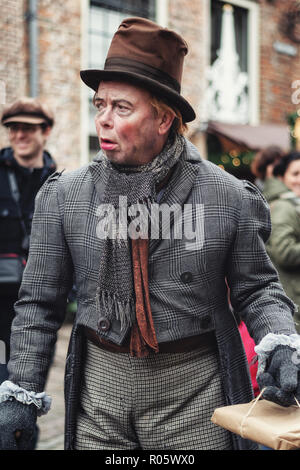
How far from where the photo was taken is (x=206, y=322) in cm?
203

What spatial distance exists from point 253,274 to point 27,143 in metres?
2.19

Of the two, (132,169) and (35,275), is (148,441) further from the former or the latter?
(132,169)

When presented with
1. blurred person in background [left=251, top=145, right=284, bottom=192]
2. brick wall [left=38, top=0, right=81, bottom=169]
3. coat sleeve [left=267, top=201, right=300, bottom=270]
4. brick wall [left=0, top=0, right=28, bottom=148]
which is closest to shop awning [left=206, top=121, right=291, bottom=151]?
brick wall [left=38, top=0, right=81, bottom=169]

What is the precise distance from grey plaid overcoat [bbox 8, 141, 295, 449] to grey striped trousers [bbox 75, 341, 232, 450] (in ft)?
0.23

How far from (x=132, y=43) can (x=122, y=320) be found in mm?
876

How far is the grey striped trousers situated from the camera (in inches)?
80.0

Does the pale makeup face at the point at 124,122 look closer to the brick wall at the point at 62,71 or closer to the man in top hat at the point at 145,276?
the man in top hat at the point at 145,276

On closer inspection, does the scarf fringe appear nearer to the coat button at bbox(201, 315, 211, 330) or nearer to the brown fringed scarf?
the brown fringed scarf

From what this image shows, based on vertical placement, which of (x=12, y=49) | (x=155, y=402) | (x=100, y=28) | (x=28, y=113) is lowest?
(x=155, y=402)

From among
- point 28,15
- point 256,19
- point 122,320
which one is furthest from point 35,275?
point 256,19

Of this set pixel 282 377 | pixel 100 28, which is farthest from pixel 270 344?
pixel 100 28

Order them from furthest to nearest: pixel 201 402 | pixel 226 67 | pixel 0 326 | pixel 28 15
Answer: pixel 226 67, pixel 28 15, pixel 0 326, pixel 201 402

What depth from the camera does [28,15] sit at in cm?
843

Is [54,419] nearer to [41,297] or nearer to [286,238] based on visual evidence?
[286,238]
